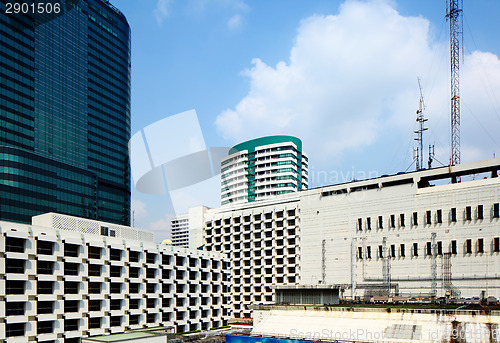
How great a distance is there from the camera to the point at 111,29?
175000mm

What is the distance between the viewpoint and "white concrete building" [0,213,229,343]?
5266cm

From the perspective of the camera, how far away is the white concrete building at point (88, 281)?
173 ft

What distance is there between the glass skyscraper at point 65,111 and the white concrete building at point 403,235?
259 ft

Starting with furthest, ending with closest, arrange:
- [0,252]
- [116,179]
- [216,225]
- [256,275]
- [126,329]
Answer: [116,179]
[216,225]
[256,275]
[126,329]
[0,252]

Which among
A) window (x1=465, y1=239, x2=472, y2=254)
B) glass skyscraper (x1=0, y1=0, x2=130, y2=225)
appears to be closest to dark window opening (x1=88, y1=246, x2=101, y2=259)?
window (x1=465, y1=239, x2=472, y2=254)

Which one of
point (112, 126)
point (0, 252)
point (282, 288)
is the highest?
point (112, 126)

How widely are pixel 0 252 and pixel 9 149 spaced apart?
8631cm

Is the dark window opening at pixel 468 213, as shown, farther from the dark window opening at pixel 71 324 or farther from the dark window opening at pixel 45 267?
the dark window opening at pixel 45 267

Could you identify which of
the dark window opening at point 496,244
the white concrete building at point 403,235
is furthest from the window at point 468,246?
the dark window opening at point 496,244

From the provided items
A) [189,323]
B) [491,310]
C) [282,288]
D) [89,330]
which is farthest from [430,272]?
[89,330]

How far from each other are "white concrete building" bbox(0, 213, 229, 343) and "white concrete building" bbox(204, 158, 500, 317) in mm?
30212

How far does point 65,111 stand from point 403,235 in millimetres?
122461

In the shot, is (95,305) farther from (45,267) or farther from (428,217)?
(428,217)

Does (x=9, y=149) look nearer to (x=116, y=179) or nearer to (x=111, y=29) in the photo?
(x=116, y=179)
